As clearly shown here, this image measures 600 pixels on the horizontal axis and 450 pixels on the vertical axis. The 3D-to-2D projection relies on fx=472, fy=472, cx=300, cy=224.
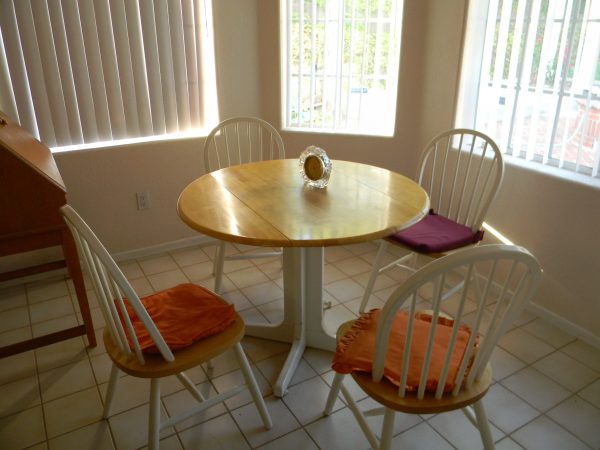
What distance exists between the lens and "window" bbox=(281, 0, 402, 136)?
272 cm

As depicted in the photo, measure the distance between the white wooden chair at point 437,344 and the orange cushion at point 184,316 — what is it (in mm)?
389

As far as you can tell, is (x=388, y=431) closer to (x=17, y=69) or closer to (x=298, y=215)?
(x=298, y=215)

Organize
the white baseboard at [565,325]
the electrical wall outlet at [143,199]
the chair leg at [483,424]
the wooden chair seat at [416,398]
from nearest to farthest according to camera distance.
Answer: the wooden chair seat at [416,398], the chair leg at [483,424], the white baseboard at [565,325], the electrical wall outlet at [143,199]

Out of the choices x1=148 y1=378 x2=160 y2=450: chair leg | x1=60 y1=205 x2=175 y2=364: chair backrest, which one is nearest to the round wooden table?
x1=60 y1=205 x2=175 y2=364: chair backrest

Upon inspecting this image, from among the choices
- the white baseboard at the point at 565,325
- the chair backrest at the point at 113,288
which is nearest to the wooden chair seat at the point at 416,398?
the chair backrest at the point at 113,288

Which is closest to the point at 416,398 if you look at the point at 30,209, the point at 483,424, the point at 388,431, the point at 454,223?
the point at 388,431

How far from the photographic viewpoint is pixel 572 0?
6.31ft

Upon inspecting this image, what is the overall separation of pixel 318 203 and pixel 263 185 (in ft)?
1.03

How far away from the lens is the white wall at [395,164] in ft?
6.95

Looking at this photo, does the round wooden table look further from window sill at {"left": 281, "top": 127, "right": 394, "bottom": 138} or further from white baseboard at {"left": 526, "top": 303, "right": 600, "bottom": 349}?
white baseboard at {"left": 526, "top": 303, "right": 600, "bottom": 349}

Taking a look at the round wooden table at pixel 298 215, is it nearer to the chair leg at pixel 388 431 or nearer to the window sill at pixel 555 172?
the chair leg at pixel 388 431

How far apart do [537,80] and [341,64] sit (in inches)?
44.5

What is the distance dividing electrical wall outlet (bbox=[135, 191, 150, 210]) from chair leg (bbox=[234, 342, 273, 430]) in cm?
157

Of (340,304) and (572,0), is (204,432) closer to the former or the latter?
(340,304)
